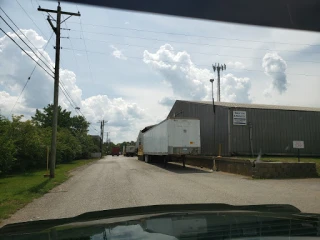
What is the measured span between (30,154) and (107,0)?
22.2 meters

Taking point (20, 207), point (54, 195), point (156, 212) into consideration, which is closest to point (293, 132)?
point (54, 195)

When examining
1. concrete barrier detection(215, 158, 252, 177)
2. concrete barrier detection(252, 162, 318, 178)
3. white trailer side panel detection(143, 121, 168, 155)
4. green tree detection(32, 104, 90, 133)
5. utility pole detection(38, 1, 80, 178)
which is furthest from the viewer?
green tree detection(32, 104, 90, 133)

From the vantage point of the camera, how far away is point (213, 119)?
105 ft

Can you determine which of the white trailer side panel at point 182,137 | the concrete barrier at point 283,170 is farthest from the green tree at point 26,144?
the concrete barrier at point 283,170

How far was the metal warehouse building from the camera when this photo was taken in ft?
93.5

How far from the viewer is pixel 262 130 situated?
29078mm

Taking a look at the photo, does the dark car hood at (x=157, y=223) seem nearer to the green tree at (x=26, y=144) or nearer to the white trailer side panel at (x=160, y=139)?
the white trailer side panel at (x=160, y=139)

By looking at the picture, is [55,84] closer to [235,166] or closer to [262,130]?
[235,166]

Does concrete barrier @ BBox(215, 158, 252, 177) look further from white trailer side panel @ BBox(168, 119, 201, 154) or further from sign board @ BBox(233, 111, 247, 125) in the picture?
sign board @ BBox(233, 111, 247, 125)

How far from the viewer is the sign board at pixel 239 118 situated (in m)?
28.6

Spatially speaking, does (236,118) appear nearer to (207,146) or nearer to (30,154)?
(207,146)

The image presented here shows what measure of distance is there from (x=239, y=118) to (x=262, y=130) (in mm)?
2453

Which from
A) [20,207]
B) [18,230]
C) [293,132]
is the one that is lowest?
[20,207]

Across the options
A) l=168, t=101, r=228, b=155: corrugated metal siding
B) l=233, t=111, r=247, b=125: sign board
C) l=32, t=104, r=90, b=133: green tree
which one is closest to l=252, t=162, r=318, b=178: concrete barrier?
l=233, t=111, r=247, b=125: sign board
